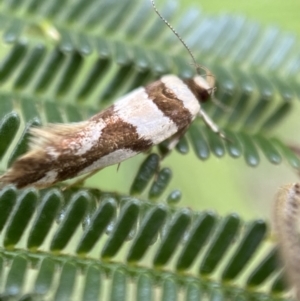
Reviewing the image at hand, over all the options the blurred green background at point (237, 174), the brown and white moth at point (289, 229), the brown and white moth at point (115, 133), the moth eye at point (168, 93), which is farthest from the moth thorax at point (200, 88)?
the blurred green background at point (237, 174)

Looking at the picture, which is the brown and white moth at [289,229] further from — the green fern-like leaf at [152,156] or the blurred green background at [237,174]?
the blurred green background at [237,174]

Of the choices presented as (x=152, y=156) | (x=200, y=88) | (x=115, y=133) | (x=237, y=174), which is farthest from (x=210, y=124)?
(x=237, y=174)

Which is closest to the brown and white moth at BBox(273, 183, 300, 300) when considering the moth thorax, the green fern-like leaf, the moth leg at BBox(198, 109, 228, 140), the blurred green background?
the green fern-like leaf

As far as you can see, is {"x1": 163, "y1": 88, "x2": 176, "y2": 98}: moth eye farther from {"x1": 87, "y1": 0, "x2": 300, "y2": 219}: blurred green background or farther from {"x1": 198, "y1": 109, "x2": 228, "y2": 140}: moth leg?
{"x1": 87, "y1": 0, "x2": 300, "y2": 219}: blurred green background

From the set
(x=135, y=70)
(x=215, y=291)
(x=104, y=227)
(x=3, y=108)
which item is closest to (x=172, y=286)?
(x=215, y=291)

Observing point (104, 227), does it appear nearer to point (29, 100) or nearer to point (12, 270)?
point (12, 270)

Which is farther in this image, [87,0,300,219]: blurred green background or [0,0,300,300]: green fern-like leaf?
[87,0,300,219]: blurred green background
